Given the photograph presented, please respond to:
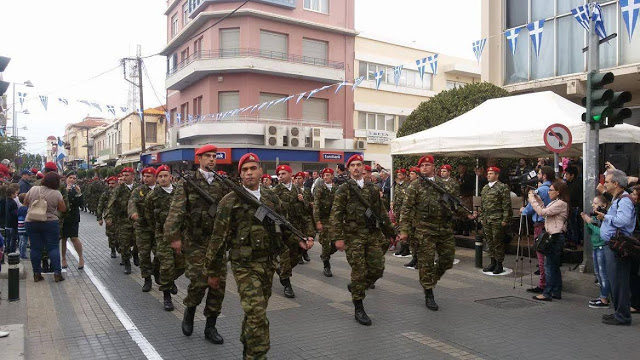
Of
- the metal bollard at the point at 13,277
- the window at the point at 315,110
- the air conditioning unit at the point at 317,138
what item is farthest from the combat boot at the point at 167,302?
the window at the point at 315,110

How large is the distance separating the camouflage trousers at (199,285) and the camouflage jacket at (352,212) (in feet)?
5.44

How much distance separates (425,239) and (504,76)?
13749 millimetres

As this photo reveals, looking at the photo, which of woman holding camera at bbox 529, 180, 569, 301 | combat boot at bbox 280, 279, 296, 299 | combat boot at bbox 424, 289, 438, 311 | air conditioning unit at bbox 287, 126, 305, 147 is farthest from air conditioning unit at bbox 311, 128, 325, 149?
combat boot at bbox 424, 289, 438, 311

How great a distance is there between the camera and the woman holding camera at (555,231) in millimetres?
7770

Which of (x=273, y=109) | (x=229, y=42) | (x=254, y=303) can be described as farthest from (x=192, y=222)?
(x=229, y=42)

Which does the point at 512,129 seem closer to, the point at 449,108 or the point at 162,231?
the point at 449,108

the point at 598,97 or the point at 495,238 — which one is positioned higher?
the point at 598,97

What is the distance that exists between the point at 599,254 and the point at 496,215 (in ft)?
9.06

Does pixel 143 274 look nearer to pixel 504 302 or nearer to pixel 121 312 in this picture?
pixel 121 312

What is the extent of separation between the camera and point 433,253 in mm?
7359

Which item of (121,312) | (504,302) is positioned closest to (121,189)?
(121,312)

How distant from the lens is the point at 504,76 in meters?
19.1

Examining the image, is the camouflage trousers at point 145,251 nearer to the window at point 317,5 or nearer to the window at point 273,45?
the window at point 273,45

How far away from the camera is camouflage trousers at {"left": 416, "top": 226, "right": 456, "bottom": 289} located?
24.0ft
